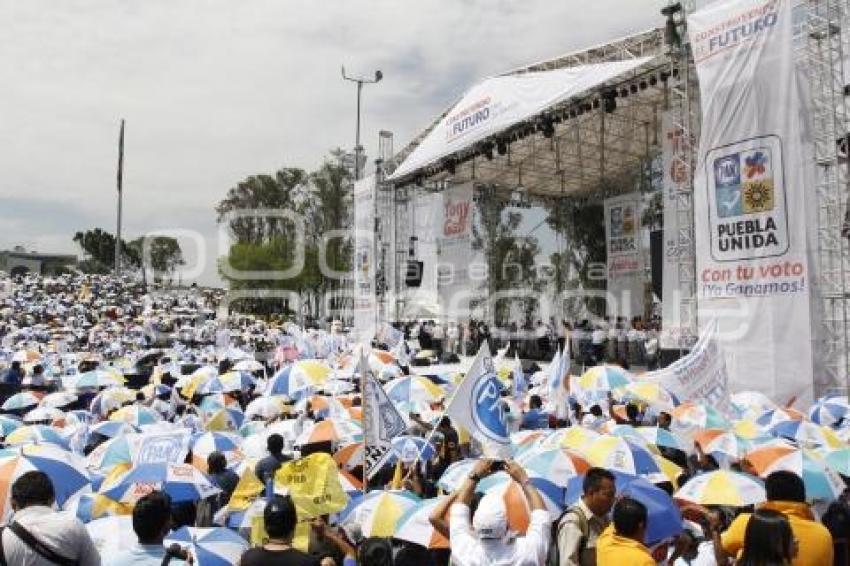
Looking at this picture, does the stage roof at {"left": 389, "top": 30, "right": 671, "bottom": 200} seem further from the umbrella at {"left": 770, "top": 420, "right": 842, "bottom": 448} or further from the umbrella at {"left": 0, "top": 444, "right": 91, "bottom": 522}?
the umbrella at {"left": 0, "top": 444, "right": 91, "bottom": 522}

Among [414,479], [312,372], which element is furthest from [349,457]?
[312,372]

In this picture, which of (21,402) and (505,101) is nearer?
(21,402)

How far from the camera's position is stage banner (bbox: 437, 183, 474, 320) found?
24.9 meters

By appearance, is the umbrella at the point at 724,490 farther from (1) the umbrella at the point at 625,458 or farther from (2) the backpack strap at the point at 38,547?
(2) the backpack strap at the point at 38,547

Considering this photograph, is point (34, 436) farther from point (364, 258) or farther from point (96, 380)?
point (364, 258)

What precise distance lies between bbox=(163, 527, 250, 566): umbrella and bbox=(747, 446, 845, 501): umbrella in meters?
3.28

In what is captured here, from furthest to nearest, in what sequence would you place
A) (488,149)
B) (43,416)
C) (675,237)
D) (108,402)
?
(488,149)
(675,237)
(108,402)
(43,416)

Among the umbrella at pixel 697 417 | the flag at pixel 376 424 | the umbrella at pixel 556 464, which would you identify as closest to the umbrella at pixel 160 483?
the flag at pixel 376 424

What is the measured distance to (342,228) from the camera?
153 feet

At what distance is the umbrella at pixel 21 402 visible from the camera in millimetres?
10742

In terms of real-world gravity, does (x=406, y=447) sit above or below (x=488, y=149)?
below

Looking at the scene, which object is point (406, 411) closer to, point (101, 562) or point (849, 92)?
point (101, 562)

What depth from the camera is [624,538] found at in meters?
3.05

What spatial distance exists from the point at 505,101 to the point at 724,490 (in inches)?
602
